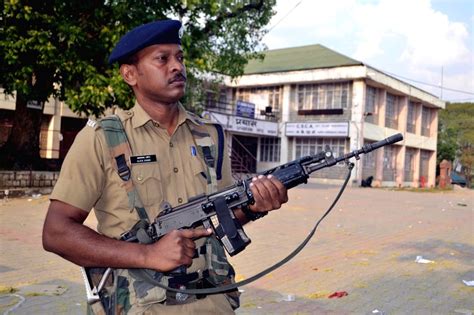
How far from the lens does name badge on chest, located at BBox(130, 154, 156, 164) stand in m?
2.00

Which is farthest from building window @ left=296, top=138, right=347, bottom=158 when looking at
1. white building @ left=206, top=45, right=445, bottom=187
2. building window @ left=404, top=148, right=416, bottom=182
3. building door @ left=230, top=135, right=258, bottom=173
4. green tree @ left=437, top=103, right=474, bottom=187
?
green tree @ left=437, top=103, right=474, bottom=187

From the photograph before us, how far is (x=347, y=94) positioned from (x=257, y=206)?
3176 cm

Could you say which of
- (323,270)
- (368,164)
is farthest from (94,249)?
(368,164)

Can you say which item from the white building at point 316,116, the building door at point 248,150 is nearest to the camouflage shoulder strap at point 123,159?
the white building at point 316,116

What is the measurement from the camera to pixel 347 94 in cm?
3266

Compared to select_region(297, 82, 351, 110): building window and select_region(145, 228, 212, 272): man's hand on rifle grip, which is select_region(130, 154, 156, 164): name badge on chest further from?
select_region(297, 82, 351, 110): building window

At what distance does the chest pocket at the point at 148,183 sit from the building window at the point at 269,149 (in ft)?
108

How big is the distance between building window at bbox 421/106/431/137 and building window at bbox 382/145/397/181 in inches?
225

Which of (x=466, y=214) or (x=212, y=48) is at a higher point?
(x=212, y=48)

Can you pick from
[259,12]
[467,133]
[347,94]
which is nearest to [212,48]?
[259,12]

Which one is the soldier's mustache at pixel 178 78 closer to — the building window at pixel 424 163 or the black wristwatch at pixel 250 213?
the black wristwatch at pixel 250 213

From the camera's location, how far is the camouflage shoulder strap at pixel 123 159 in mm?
1951

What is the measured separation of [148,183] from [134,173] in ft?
0.23

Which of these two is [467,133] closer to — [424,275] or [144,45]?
[424,275]
